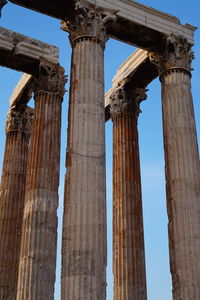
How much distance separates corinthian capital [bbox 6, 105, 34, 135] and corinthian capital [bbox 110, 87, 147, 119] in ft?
19.6

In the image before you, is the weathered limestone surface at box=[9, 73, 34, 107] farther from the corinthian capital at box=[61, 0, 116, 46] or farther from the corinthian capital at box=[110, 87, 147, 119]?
the corinthian capital at box=[61, 0, 116, 46]

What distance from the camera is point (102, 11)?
81.8ft

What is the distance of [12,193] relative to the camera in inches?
1241

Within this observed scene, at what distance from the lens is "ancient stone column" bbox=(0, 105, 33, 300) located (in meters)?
29.1

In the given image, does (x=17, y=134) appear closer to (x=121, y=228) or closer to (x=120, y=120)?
(x=120, y=120)

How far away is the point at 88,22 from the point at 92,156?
276 inches

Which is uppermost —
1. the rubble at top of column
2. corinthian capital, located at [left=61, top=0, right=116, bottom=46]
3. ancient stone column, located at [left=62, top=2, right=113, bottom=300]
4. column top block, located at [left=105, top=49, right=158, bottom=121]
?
the rubble at top of column

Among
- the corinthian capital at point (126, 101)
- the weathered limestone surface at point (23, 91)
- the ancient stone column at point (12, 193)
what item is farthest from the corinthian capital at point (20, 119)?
the corinthian capital at point (126, 101)

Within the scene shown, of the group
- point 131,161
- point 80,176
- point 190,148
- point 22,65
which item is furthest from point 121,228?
point 22,65

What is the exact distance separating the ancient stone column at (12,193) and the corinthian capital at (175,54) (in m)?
10.8

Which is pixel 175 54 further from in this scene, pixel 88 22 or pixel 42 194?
pixel 42 194

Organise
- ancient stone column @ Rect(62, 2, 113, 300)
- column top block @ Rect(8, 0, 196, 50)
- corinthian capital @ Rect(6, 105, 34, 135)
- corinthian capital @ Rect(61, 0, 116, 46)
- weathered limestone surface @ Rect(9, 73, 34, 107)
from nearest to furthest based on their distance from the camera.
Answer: ancient stone column @ Rect(62, 2, 113, 300) → corinthian capital @ Rect(61, 0, 116, 46) → column top block @ Rect(8, 0, 196, 50) → weathered limestone surface @ Rect(9, 73, 34, 107) → corinthian capital @ Rect(6, 105, 34, 135)

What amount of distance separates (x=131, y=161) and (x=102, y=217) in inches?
384

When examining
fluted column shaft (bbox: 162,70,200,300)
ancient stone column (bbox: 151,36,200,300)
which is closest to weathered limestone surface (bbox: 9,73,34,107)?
ancient stone column (bbox: 151,36,200,300)
